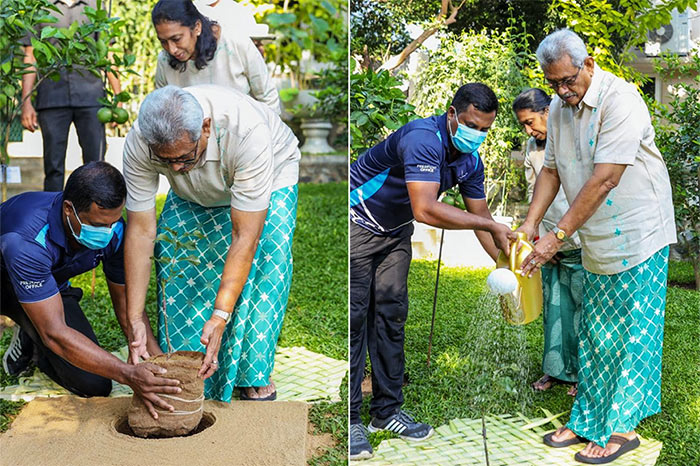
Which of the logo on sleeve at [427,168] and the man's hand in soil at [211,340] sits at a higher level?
the logo on sleeve at [427,168]

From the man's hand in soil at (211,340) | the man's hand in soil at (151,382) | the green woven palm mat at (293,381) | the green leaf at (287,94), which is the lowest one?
the green woven palm mat at (293,381)

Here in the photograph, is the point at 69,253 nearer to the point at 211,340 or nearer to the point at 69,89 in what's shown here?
the point at 211,340

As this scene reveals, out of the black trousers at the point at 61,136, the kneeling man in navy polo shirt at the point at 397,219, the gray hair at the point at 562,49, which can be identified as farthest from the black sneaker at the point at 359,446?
the black trousers at the point at 61,136

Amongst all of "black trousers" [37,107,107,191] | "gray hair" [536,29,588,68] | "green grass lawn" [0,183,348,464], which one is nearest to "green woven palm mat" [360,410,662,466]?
"green grass lawn" [0,183,348,464]

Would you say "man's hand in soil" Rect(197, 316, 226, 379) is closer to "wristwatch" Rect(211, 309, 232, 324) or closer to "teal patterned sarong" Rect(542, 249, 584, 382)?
"wristwatch" Rect(211, 309, 232, 324)

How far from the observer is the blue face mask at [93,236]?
3035mm

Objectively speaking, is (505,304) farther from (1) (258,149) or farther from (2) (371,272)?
(1) (258,149)

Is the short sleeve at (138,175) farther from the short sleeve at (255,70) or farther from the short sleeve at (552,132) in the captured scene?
the short sleeve at (552,132)

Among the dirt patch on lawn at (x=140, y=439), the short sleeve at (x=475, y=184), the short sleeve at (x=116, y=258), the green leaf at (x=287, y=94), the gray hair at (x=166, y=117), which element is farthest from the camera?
the green leaf at (x=287, y=94)

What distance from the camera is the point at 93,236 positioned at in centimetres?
305

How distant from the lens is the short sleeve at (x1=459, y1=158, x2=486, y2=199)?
3150mm

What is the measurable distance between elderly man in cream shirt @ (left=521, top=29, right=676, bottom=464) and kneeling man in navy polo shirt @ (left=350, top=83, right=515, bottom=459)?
0.98 feet

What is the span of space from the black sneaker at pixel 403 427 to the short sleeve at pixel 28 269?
4.68 feet

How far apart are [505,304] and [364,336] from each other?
1.94 feet
